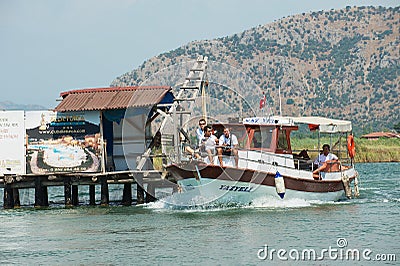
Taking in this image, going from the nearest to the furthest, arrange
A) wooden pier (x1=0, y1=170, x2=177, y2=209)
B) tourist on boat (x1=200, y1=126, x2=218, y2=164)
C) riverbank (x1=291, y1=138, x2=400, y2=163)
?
1. tourist on boat (x1=200, y1=126, x2=218, y2=164)
2. wooden pier (x1=0, y1=170, x2=177, y2=209)
3. riverbank (x1=291, y1=138, x2=400, y2=163)

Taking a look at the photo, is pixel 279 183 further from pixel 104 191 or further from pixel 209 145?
pixel 104 191

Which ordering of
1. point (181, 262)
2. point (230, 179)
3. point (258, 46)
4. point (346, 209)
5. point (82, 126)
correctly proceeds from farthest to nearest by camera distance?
point (258, 46) < point (82, 126) < point (346, 209) < point (230, 179) < point (181, 262)

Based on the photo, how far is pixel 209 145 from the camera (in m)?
31.7

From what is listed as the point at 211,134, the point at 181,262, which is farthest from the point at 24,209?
the point at 181,262

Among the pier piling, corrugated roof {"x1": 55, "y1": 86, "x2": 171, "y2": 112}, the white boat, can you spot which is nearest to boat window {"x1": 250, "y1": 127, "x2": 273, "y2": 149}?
the white boat

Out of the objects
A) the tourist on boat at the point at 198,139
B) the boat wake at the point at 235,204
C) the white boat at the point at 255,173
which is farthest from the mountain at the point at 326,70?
the tourist on boat at the point at 198,139

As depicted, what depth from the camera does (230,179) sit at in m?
31.8

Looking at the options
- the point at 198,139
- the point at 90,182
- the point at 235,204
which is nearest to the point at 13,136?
the point at 90,182

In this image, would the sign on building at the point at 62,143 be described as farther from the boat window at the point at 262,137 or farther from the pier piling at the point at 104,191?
the boat window at the point at 262,137

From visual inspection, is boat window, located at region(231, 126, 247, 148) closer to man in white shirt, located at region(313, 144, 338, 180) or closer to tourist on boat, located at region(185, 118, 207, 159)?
tourist on boat, located at region(185, 118, 207, 159)

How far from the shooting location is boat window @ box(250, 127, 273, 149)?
33.5 meters

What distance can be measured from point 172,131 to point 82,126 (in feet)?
13.2

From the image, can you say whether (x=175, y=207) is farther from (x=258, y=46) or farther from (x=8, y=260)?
(x=258, y=46)

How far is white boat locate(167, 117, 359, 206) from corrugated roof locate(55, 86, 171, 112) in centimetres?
364
